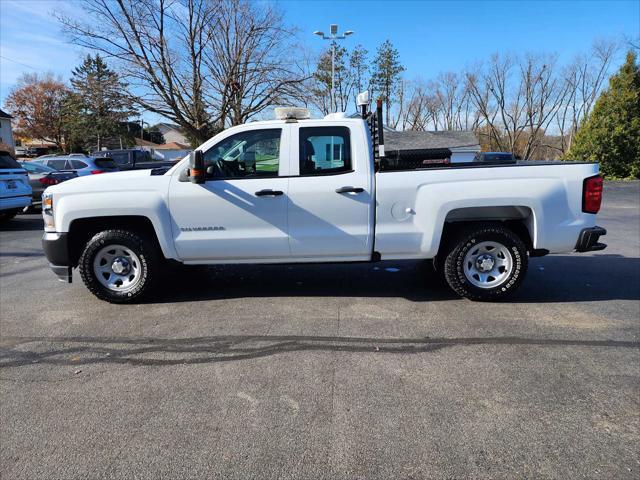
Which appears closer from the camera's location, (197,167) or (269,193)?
(197,167)

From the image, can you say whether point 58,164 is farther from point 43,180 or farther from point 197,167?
→ point 197,167

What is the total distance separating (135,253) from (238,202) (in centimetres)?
128

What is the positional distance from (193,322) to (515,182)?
3.56m

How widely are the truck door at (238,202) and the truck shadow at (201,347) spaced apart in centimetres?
113

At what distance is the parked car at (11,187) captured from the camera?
10672mm

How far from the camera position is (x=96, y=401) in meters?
3.11

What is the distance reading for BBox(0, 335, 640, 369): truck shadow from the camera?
375 centimetres

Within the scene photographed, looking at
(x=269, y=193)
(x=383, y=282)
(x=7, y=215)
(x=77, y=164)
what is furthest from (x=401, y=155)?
(x=77, y=164)

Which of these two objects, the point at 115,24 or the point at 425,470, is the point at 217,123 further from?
the point at 425,470

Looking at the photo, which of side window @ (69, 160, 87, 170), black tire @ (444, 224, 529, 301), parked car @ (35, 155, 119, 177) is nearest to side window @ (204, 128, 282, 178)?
black tire @ (444, 224, 529, 301)

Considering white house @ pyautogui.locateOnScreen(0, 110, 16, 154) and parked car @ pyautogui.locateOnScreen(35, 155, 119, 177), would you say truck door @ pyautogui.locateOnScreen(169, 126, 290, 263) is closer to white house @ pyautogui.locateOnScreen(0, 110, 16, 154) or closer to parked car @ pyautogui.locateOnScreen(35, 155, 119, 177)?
parked car @ pyautogui.locateOnScreen(35, 155, 119, 177)

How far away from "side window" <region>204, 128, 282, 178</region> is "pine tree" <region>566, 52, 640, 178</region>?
23.6m

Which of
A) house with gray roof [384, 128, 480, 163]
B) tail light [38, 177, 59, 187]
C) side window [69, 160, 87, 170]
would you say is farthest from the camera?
house with gray roof [384, 128, 480, 163]

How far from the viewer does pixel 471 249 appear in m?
4.92
